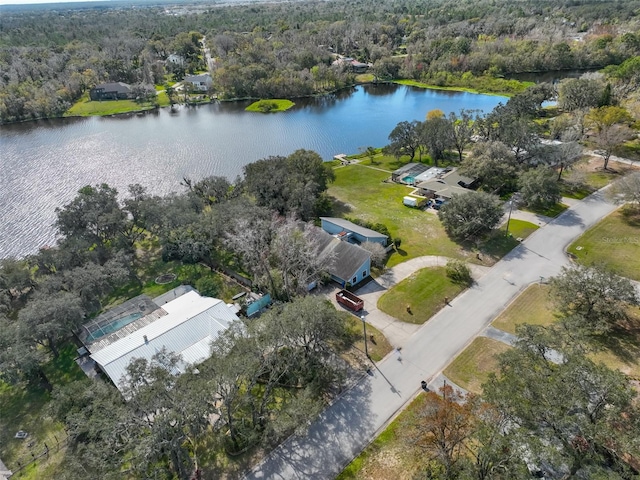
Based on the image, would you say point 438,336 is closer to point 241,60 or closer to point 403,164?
point 403,164

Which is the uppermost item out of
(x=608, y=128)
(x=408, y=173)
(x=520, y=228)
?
(x=608, y=128)

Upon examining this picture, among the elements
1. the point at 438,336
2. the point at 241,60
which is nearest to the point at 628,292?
the point at 438,336

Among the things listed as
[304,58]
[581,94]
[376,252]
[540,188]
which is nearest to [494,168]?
[540,188]

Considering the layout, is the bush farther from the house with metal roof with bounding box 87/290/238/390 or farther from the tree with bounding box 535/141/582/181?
the tree with bounding box 535/141/582/181

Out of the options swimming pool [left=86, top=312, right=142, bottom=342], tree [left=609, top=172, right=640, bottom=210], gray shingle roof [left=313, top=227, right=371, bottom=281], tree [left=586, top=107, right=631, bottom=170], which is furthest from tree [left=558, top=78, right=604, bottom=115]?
swimming pool [left=86, top=312, right=142, bottom=342]

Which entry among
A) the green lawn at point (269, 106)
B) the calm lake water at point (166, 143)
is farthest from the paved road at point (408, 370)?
the green lawn at point (269, 106)

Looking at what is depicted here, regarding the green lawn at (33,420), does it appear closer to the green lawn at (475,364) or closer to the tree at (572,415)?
the green lawn at (475,364)

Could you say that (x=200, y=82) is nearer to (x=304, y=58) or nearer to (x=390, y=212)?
(x=304, y=58)
